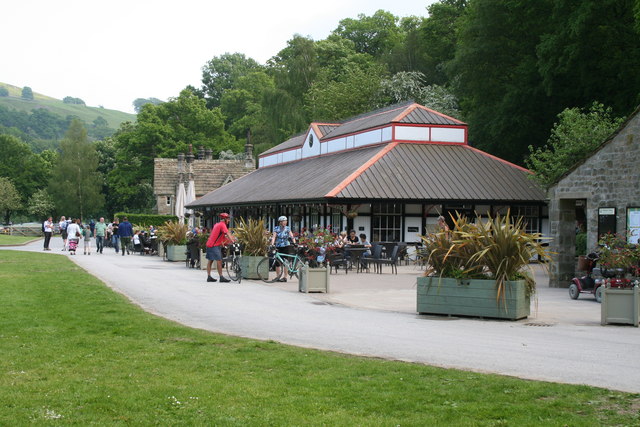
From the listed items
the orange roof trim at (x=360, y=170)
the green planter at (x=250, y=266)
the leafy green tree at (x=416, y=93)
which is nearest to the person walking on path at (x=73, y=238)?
the orange roof trim at (x=360, y=170)

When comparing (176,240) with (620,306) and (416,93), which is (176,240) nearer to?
(620,306)

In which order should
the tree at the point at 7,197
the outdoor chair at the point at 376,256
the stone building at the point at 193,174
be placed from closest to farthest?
the outdoor chair at the point at 376,256
the stone building at the point at 193,174
the tree at the point at 7,197

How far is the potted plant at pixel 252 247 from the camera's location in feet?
71.9

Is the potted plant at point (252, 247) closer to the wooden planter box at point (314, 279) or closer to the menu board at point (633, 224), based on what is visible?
the wooden planter box at point (314, 279)

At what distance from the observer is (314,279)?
18.5 meters

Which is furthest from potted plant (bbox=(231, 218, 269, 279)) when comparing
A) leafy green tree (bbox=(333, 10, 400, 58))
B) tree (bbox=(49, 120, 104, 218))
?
tree (bbox=(49, 120, 104, 218))

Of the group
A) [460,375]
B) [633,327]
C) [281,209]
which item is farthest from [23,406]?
[281,209]

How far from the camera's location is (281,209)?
128 feet

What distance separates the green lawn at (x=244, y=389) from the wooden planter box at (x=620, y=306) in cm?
573

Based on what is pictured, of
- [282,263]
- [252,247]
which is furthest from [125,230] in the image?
[282,263]

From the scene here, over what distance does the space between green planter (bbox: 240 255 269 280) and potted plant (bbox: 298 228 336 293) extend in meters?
1.30

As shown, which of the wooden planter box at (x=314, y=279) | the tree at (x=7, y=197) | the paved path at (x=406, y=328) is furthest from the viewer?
the tree at (x=7, y=197)

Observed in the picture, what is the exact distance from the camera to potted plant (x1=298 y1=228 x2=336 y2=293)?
60.3 ft

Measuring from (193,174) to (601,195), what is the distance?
50.3 metres
